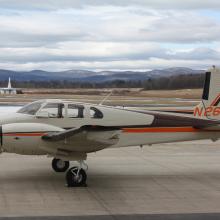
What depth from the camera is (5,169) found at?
1396 cm

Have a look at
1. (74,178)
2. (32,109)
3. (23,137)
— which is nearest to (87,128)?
(74,178)

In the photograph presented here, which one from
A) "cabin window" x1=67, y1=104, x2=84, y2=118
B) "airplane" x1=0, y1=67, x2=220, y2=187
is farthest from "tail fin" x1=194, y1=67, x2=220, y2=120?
"cabin window" x1=67, y1=104, x2=84, y2=118

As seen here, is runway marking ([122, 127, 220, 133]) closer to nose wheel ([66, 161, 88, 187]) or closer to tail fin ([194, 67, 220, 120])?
tail fin ([194, 67, 220, 120])

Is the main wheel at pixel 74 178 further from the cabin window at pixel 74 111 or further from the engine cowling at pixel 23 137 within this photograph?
the cabin window at pixel 74 111

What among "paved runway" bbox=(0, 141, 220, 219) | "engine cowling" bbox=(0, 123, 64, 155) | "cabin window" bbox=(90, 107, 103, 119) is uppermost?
"cabin window" bbox=(90, 107, 103, 119)

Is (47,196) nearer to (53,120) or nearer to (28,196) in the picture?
(28,196)

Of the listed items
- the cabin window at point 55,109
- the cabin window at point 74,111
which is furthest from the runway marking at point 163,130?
the cabin window at point 55,109

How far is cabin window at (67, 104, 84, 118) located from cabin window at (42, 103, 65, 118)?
176mm

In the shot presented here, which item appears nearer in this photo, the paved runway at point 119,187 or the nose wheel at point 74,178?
the paved runway at point 119,187

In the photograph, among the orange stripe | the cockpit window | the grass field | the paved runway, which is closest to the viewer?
the paved runway

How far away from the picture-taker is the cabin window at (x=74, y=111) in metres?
12.6

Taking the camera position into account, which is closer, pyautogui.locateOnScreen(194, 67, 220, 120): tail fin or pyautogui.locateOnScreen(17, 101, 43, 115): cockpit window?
pyautogui.locateOnScreen(17, 101, 43, 115): cockpit window

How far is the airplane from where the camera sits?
11562mm

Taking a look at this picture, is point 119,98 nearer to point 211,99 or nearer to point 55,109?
point 211,99
